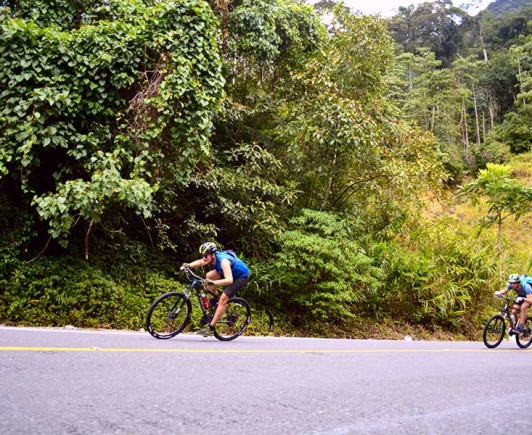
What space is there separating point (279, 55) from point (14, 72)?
7576 millimetres

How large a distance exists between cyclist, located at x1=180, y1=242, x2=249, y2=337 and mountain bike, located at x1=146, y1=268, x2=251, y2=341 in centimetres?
17

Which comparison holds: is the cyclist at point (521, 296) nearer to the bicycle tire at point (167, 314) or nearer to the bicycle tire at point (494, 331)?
the bicycle tire at point (494, 331)

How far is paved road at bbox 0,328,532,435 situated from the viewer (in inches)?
125

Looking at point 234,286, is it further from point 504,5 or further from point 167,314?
point 504,5

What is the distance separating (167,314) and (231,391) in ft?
11.9

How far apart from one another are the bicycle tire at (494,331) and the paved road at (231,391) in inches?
148

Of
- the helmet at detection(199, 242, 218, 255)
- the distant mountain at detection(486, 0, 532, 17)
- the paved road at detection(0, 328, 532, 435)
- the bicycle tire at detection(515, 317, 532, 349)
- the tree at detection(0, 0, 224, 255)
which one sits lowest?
the bicycle tire at detection(515, 317, 532, 349)

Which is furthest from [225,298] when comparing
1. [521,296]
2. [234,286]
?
[521,296]

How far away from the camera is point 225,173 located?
1213 cm

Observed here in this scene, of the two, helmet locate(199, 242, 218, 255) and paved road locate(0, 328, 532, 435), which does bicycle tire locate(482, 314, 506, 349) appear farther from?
helmet locate(199, 242, 218, 255)

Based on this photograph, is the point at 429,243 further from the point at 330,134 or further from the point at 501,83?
the point at 501,83

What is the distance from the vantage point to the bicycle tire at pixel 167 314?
7309 mm

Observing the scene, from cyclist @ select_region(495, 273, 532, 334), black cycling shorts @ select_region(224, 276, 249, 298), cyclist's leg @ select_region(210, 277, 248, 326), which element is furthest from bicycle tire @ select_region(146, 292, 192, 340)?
cyclist @ select_region(495, 273, 532, 334)

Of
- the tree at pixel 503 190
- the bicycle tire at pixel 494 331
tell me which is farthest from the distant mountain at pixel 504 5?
the bicycle tire at pixel 494 331
